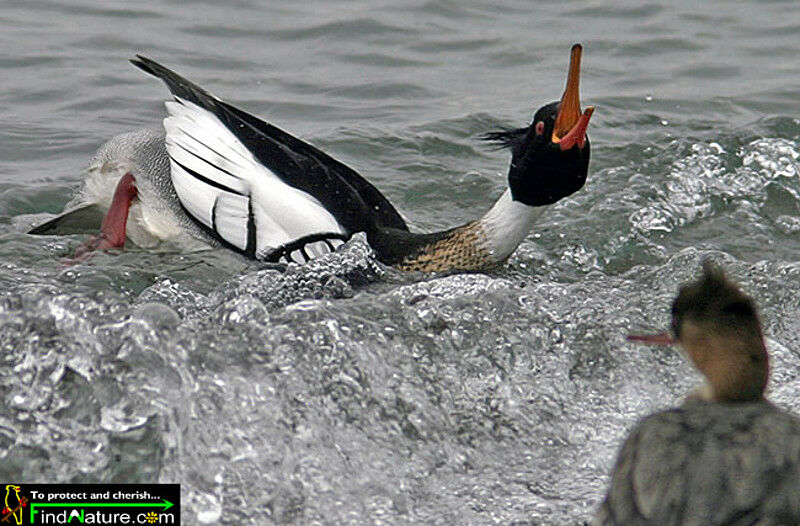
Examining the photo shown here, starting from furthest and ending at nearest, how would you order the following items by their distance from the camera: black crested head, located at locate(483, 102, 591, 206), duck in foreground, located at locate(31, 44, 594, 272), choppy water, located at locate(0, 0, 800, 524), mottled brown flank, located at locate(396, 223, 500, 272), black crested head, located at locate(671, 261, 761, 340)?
mottled brown flank, located at locate(396, 223, 500, 272) < duck in foreground, located at locate(31, 44, 594, 272) < black crested head, located at locate(483, 102, 591, 206) < choppy water, located at locate(0, 0, 800, 524) < black crested head, located at locate(671, 261, 761, 340)

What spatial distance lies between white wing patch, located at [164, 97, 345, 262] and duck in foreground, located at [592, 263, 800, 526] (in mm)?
2431

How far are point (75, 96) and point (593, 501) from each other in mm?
5163

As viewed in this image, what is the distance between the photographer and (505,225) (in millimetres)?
5785

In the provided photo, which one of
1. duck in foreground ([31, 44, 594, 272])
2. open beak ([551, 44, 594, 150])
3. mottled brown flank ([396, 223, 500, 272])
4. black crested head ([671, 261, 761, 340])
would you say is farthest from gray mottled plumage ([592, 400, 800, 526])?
mottled brown flank ([396, 223, 500, 272])

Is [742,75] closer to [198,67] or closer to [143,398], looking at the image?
[198,67]

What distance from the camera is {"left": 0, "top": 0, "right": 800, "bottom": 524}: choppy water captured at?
4043 mm

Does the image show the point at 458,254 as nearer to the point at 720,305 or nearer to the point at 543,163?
the point at 543,163

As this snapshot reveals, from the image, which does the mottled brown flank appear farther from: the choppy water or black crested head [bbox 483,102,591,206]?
black crested head [bbox 483,102,591,206]

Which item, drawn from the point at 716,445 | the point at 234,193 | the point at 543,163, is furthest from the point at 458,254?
the point at 716,445

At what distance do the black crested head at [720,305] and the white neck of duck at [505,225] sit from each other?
2.35m

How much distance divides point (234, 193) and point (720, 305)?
2901 mm

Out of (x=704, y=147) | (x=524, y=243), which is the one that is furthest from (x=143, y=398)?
(x=704, y=147)

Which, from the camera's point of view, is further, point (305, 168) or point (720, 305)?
point (305, 168)

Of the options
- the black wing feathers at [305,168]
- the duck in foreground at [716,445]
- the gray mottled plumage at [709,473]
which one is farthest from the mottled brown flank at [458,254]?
the gray mottled plumage at [709,473]
